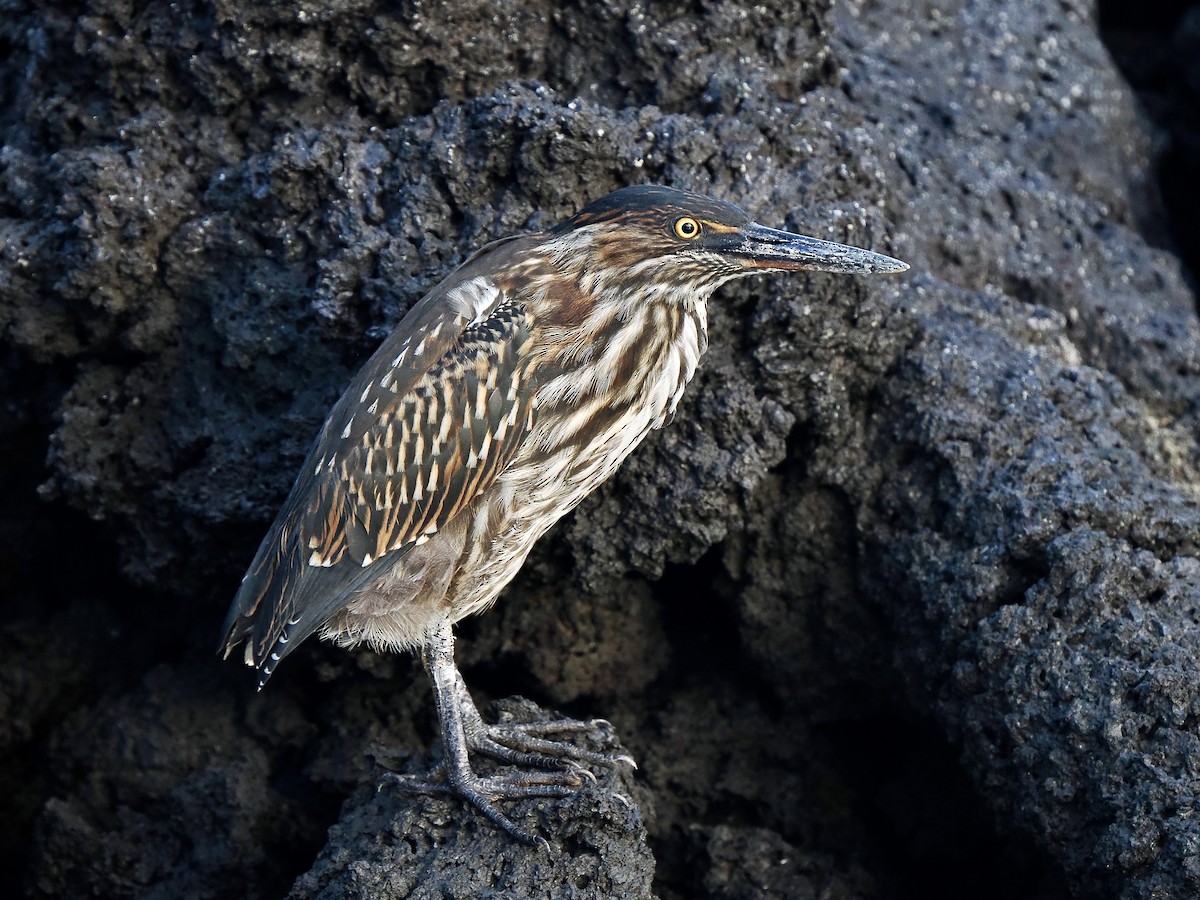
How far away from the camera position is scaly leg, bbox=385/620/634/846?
371 cm

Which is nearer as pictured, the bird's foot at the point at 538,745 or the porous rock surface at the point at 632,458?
the bird's foot at the point at 538,745

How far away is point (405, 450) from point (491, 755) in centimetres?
101

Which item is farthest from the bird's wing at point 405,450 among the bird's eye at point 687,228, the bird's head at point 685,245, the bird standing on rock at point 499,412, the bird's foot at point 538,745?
the bird's foot at point 538,745

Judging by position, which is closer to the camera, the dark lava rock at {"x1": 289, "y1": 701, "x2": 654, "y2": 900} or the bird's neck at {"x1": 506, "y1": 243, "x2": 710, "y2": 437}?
the dark lava rock at {"x1": 289, "y1": 701, "x2": 654, "y2": 900}

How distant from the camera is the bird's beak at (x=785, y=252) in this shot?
3.59m

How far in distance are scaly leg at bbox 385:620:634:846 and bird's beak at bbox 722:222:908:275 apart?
4.82 ft

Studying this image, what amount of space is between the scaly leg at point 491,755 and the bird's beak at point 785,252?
147 cm

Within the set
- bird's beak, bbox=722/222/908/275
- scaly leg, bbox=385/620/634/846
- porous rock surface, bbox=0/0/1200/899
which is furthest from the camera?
porous rock surface, bbox=0/0/1200/899

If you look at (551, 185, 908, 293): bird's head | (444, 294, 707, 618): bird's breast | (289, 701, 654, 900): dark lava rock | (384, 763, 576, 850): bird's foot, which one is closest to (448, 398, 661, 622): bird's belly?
(444, 294, 707, 618): bird's breast

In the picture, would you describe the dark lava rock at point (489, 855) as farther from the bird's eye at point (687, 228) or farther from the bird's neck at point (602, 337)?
the bird's eye at point (687, 228)

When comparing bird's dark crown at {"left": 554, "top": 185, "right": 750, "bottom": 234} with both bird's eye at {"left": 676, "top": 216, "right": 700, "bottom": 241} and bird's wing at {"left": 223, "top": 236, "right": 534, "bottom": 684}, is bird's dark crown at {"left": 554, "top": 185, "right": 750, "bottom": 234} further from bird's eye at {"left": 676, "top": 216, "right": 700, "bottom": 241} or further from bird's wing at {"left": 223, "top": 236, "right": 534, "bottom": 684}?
bird's wing at {"left": 223, "top": 236, "right": 534, "bottom": 684}

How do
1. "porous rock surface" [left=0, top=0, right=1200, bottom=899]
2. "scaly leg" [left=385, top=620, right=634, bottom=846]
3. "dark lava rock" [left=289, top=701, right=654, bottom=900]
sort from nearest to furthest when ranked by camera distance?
"dark lava rock" [left=289, top=701, right=654, bottom=900]
"scaly leg" [left=385, top=620, right=634, bottom=846]
"porous rock surface" [left=0, top=0, right=1200, bottom=899]

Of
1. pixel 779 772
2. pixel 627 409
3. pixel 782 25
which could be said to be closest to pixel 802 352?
pixel 627 409

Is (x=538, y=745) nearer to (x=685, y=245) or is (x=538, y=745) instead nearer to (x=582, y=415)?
(x=582, y=415)
